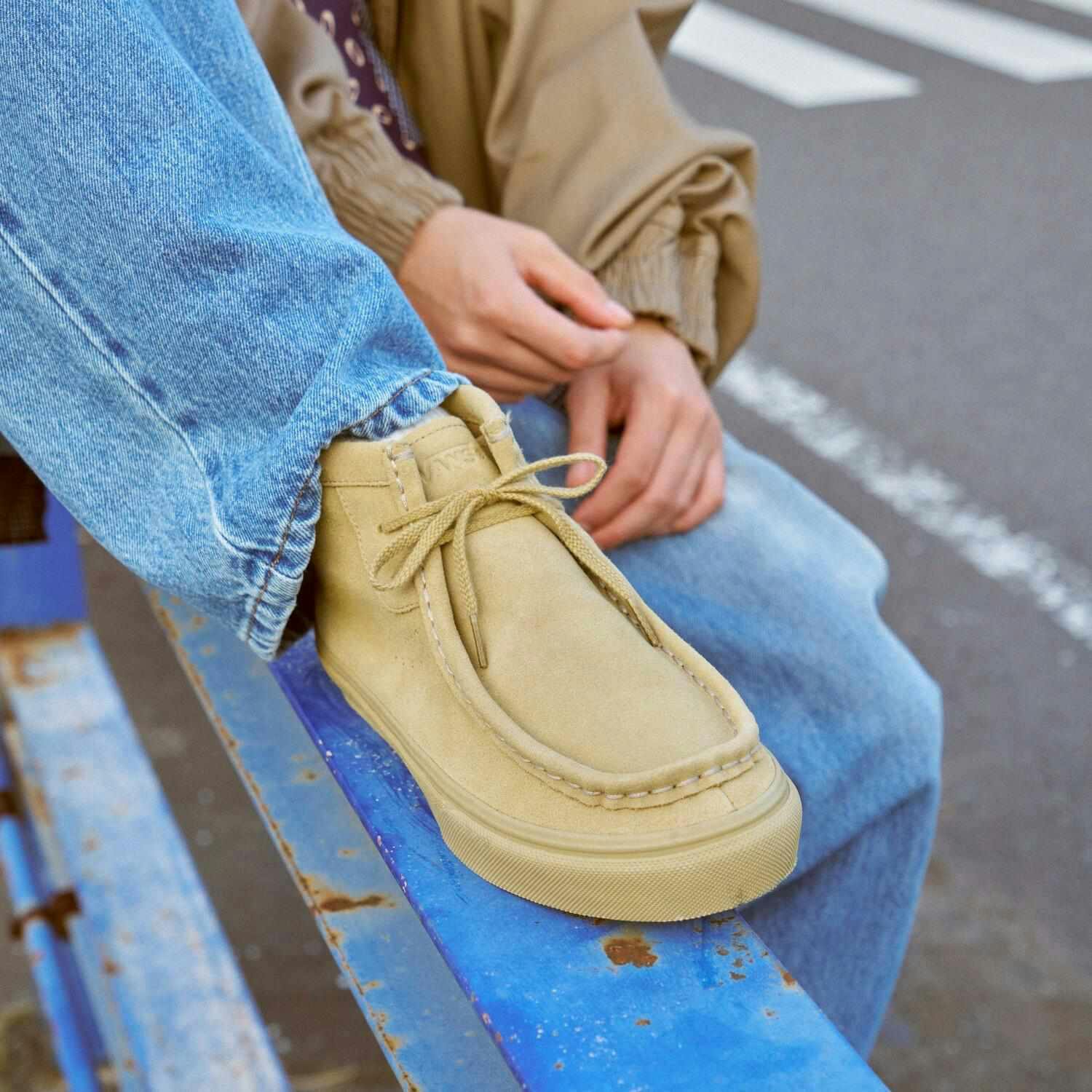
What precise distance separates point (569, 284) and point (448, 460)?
0.28 meters

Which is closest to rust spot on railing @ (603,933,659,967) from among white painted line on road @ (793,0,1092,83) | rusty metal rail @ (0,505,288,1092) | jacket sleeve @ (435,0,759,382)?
jacket sleeve @ (435,0,759,382)

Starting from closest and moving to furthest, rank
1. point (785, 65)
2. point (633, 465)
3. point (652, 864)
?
point (652, 864), point (633, 465), point (785, 65)

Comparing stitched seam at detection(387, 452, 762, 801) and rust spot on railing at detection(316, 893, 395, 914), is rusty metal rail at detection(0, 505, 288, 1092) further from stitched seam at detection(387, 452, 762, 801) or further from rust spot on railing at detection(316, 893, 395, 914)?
stitched seam at detection(387, 452, 762, 801)

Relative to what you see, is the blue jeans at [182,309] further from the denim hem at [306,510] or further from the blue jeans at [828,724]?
the blue jeans at [828,724]

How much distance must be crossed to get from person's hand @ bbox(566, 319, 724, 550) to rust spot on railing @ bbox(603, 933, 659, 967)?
44 cm

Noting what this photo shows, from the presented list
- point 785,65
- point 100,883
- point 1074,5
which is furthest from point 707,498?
point 1074,5

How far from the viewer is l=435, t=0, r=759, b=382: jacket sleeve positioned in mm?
1166

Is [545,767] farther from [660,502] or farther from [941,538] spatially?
[941,538]

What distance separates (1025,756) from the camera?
6.84ft

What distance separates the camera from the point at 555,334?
Answer: 1014 millimetres

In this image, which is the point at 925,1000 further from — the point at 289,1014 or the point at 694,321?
the point at 694,321

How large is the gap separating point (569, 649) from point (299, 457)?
192 millimetres

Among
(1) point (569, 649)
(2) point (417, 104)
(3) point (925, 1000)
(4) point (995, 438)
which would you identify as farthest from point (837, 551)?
(4) point (995, 438)

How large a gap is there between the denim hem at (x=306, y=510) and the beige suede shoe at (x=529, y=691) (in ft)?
0.05
